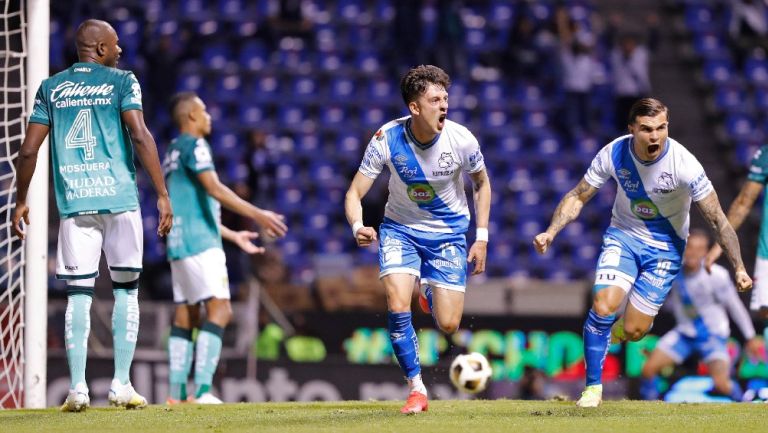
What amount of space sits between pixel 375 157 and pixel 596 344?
208 cm

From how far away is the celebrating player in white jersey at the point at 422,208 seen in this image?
29.2 ft

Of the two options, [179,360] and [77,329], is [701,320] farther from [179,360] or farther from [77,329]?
[77,329]

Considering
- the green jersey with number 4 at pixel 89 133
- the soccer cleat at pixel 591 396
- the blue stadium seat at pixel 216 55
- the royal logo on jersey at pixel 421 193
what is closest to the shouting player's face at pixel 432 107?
the royal logo on jersey at pixel 421 193

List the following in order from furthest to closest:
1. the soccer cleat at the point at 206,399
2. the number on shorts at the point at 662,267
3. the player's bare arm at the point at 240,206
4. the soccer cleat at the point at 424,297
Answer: the soccer cleat at the point at 206,399 < the player's bare arm at the point at 240,206 < the soccer cleat at the point at 424,297 < the number on shorts at the point at 662,267

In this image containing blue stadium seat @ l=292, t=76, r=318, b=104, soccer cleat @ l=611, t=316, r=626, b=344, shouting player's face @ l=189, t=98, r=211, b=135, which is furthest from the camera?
blue stadium seat @ l=292, t=76, r=318, b=104

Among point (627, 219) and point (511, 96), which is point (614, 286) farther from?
point (511, 96)

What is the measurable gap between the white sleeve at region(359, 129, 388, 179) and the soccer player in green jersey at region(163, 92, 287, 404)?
2402 millimetres

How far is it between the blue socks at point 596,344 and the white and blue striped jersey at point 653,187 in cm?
75

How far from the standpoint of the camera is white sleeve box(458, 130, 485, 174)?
9.19 metres

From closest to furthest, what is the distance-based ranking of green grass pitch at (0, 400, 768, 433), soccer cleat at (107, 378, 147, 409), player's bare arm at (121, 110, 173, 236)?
green grass pitch at (0, 400, 768, 433)
player's bare arm at (121, 110, 173, 236)
soccer cleat at (107, 378, 147, 409)

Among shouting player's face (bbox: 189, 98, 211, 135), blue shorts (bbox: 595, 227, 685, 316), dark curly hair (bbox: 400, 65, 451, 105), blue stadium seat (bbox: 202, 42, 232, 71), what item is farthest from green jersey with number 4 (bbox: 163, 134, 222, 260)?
blue stadium seat (bbox: 202, 42, 232, 71)

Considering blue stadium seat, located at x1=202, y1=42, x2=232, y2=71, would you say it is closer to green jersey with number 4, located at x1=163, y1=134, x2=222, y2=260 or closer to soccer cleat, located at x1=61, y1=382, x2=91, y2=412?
green jersey with number 4, located at x1=163, y1=134, x2=222, y2=260

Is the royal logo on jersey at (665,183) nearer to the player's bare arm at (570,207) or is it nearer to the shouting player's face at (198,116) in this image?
the player's bare arm at (570,207)

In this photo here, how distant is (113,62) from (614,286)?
3.89 metres
